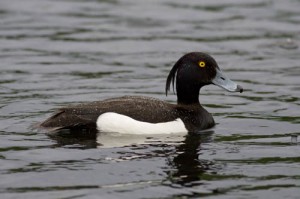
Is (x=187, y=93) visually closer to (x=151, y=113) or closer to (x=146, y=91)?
(x=151, y=113)

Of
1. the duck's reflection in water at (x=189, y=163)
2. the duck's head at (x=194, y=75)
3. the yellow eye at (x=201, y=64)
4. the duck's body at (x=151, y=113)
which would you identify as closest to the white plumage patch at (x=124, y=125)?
the duck's body at (x=151, y=113)

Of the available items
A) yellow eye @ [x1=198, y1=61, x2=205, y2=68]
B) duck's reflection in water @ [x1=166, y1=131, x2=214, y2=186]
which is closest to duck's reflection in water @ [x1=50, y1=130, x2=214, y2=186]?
duck's reflection in water @ [x1=166, y1=131, x2=214, y2=186]

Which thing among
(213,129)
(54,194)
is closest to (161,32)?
(213,129)

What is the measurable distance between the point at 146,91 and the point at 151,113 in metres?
3.30

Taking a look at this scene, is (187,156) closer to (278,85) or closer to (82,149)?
(82,149)

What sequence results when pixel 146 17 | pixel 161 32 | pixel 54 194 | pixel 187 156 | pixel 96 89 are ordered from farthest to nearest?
pixel 146 17 < pixel 161 32 < pixel 96 89 < pixel 187 156 < pixel 54 194

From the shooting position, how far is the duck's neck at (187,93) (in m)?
13.3

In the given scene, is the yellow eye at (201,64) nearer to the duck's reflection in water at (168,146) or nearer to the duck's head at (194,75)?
the duck's head at (194,75)

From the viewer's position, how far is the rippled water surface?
10477 mm

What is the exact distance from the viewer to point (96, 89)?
1620cm

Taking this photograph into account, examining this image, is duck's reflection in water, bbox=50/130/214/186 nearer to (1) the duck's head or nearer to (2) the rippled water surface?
(2) the rippled water surface

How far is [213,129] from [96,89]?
3512mm

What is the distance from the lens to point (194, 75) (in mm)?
13273

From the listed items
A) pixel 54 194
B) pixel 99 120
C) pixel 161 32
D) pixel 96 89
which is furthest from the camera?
pixel 161 32
